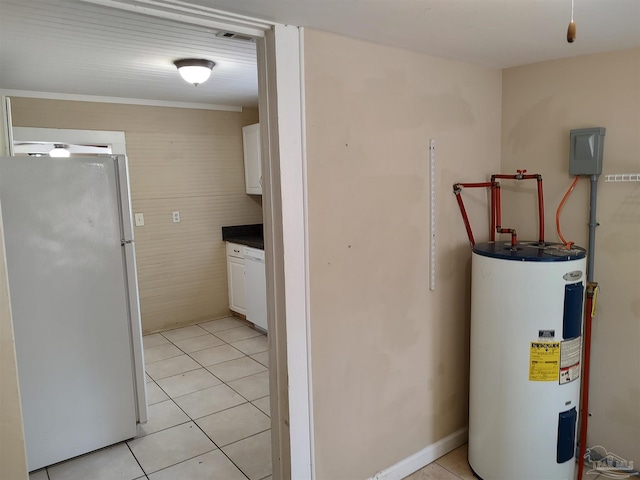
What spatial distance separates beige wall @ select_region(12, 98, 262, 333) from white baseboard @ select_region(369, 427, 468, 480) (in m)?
2.99

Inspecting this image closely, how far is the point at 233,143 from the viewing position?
15.5 ft

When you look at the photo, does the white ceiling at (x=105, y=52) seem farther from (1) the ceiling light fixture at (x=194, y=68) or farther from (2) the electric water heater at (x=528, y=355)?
(2) the electric water heater at (x=528, y=355)

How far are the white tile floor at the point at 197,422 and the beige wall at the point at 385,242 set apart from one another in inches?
29.2

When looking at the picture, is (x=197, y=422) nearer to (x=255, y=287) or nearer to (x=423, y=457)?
(x=423, y=457)

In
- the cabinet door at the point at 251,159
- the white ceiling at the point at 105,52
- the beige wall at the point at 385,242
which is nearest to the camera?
the beige wall at the point at 385,242

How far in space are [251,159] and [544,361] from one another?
344 centimetres

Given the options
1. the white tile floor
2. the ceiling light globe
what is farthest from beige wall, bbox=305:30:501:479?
the ceiling light globe

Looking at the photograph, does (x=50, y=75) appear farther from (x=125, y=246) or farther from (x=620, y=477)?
(x=620, y=477)

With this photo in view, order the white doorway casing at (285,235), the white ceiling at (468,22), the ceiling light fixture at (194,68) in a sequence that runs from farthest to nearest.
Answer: the ceiling light fixture at (194,68), the white doorway casing at (285,235), the white ceiling at (468,22)

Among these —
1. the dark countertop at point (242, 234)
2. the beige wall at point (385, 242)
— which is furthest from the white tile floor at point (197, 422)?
the dark countertop at point (242, 234)

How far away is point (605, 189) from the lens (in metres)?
2.20

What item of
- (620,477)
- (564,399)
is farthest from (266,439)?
(620,477)

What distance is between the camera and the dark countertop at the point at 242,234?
15.0 feet

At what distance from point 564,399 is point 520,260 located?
670 mm
